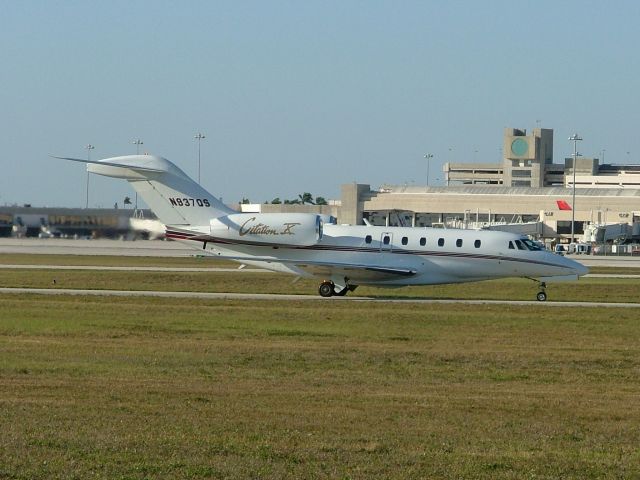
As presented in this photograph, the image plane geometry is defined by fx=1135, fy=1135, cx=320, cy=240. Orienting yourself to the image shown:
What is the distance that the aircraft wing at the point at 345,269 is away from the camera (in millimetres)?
41375

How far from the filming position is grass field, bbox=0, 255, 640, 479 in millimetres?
12641

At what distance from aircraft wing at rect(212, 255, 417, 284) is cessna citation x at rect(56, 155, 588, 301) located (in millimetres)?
37

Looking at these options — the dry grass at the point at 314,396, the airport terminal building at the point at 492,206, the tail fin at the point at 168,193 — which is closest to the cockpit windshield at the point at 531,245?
A: the dry grass at the point at 314,396

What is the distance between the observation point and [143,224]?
5331 centimetres

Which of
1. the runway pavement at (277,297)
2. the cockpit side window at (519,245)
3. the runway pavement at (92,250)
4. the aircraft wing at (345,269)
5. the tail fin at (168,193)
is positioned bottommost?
the runway pavement at (277,297)

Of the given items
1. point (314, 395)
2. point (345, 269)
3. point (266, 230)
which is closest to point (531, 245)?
point (345, 269)

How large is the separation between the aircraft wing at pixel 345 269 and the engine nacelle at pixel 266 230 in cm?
72

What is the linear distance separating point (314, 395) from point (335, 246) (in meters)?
24.7

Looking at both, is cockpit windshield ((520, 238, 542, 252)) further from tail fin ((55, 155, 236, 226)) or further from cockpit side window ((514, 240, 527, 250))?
tail fin ((55, 155, 236, 226))

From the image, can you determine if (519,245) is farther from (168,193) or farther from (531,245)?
(168,193)

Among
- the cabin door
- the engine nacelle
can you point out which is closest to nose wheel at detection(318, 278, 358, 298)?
the engine nacelle

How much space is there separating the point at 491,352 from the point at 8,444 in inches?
552

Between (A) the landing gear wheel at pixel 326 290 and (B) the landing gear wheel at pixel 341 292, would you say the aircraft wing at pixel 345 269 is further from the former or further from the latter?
(B) the landing gear wheel at pixel 341 292

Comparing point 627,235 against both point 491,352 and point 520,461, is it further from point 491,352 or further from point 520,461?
point 520,461
